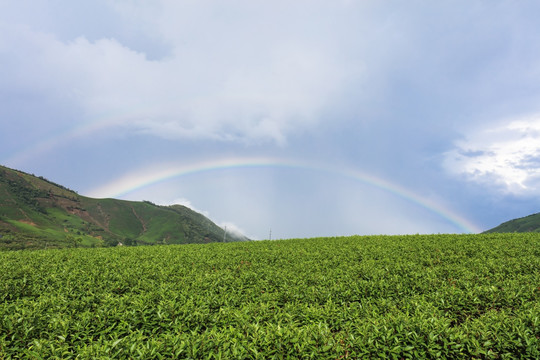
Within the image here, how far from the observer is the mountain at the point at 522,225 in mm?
164500

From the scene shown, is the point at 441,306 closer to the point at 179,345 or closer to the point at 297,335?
the point at 297,335

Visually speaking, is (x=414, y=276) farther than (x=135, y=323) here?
Yes

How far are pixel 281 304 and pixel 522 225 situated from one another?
230 m

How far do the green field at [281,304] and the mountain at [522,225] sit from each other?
667 ft

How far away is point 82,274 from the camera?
1191cm

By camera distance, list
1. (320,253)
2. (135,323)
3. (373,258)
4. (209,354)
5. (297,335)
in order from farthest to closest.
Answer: (320,253) < (373,258) < (135,323) < (297,335) < (209,354)

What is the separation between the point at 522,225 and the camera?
17462 centimetres

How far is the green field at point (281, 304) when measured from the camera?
5227mm

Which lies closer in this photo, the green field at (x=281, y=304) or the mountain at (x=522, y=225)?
the green field at (x=281, y=304)

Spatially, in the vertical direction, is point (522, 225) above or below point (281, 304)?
above

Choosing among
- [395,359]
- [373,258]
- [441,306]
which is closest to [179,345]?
[395,359]

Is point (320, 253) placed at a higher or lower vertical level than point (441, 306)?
higher

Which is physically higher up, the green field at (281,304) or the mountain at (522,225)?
the mountain at (522,225)

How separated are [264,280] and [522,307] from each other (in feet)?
26.2
